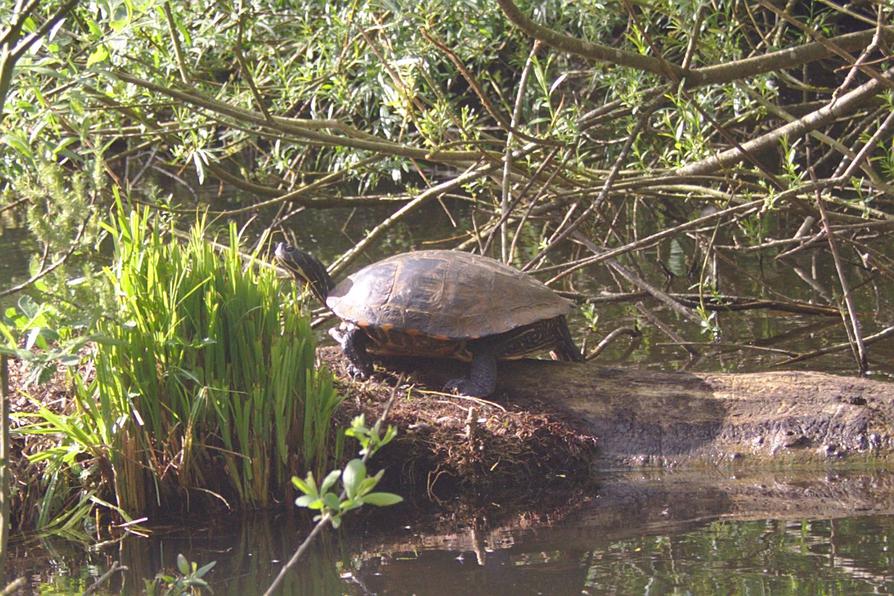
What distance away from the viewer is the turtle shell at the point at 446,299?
194 inches

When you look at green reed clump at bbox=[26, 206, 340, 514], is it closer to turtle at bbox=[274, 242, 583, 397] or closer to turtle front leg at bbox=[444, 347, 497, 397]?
turtle at bbox=[274, 242, 583, 397]

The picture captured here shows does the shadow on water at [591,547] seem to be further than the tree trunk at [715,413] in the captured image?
No

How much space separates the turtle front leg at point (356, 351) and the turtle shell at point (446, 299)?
0.34 ft

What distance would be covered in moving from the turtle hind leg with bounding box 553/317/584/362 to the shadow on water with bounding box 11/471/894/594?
0.83m

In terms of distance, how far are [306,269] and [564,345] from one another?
1321mm

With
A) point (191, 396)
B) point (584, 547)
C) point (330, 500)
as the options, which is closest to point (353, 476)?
point (330, 500)

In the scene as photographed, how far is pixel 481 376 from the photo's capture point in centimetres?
498

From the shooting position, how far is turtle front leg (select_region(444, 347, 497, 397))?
4977mm

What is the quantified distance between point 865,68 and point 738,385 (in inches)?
57.3

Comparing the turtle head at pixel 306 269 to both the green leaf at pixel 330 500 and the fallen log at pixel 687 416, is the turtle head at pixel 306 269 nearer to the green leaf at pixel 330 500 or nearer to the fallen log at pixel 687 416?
the fallen log at pixel 687 416

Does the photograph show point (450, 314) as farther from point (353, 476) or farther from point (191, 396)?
point (353, 476)

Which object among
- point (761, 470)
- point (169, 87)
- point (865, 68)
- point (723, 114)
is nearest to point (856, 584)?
point (761, 470)

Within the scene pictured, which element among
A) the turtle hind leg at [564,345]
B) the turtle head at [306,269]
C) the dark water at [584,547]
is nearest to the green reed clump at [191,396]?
the dark water at [584,547]

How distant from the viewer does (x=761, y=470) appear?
476cm
